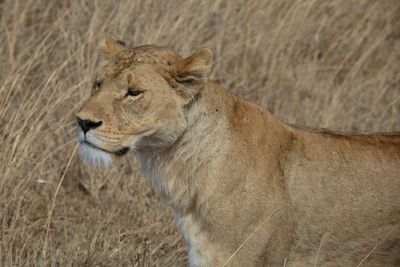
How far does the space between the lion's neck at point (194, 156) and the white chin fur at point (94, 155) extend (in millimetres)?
254

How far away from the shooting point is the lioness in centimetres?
399

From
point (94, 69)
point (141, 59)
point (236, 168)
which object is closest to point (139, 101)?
point (141, 59)

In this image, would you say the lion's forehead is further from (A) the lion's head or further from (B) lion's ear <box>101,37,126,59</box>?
(B) lion's ear <box>101,37,126,59</box>

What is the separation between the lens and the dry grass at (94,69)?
17.2ft

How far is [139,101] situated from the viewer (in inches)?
158

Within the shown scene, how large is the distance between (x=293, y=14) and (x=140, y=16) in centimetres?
145

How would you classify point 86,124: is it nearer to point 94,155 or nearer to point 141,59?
point 94,155

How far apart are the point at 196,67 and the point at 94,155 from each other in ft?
1.87

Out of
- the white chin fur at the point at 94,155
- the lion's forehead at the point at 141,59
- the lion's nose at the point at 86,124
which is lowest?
the white chin fur at the point at 94,155

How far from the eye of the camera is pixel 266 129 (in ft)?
13.9

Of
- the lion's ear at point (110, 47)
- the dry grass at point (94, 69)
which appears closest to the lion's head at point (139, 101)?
the lion's ear at point (110, 47)

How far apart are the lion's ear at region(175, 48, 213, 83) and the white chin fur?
1.50ft

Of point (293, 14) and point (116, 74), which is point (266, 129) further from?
point (293, 14)

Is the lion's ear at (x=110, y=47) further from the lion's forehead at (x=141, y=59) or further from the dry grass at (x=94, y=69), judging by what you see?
the dry grass at (x=94, y=69)
